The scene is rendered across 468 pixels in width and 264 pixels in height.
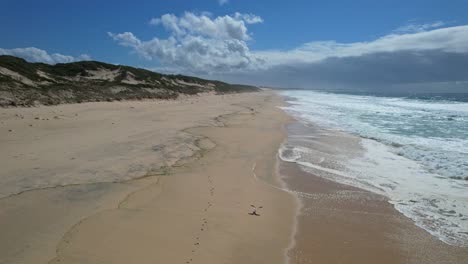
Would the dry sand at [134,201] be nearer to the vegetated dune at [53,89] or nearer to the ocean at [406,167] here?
the ocean at [406,167]

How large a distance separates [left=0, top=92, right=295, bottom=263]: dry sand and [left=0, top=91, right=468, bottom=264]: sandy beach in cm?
2

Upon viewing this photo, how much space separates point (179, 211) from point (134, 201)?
83 cm

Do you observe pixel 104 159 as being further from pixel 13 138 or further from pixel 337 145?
pixel 337 145

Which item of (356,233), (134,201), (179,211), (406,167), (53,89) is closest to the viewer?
(356,233)

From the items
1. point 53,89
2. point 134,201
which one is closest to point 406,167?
point 134,201

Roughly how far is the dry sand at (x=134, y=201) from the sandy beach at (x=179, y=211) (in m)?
0.02

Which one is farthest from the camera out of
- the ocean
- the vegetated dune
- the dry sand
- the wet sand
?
the vegetated dune

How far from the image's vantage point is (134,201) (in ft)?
19.6

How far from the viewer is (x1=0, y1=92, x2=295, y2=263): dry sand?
4.31 metres

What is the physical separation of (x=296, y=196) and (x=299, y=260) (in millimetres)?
2680

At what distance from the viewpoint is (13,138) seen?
33.0 ft

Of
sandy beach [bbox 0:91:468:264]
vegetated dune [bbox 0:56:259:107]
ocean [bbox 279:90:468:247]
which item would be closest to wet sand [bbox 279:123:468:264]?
sandy beach [bbox 0:91:468:264]

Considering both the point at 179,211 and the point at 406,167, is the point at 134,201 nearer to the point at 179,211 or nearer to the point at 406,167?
the point at 179,211

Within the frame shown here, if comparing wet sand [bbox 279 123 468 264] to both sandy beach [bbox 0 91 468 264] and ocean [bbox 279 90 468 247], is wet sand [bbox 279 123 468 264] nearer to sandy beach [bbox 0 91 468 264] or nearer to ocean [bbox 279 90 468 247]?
sandy beach [bbox 0 91 468 264]
